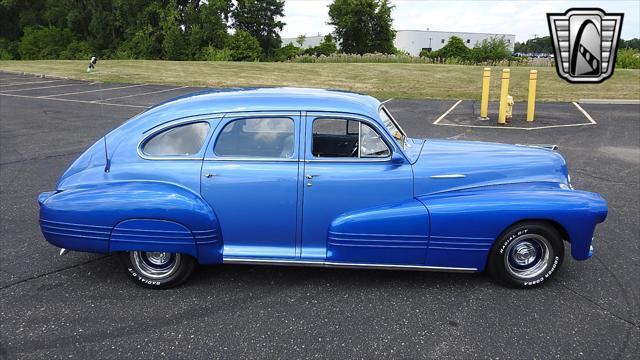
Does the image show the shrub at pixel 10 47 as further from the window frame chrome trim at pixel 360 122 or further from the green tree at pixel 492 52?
the window frame chrome trim at pixel 360 122

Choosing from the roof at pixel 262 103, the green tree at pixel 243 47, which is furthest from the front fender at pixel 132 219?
the green tree at pixel 243 47

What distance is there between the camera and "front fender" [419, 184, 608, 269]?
3.61 meters

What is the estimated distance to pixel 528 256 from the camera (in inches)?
150

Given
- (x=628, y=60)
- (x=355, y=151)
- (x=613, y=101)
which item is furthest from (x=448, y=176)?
(x=628, y=60)

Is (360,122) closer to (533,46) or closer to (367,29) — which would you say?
(367,29)

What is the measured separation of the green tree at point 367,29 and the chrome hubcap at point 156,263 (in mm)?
61823

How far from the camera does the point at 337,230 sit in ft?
12.0

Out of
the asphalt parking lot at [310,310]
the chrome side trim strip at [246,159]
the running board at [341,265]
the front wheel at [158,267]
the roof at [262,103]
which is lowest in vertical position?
the asphalt parking lot at [310,310]

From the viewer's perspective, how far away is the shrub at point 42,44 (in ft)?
168

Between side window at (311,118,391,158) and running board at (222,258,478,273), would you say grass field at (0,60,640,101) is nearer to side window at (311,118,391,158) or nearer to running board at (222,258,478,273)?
side window at (311,118,391,158)

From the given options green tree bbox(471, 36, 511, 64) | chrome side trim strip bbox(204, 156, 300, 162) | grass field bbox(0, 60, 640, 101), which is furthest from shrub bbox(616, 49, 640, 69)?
chrome side trim strip bbox(204, 156, 300, 162)

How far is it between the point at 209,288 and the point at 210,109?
4.81ft

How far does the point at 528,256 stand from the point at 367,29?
208ft

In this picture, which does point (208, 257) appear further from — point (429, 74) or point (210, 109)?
point (429, 74)
